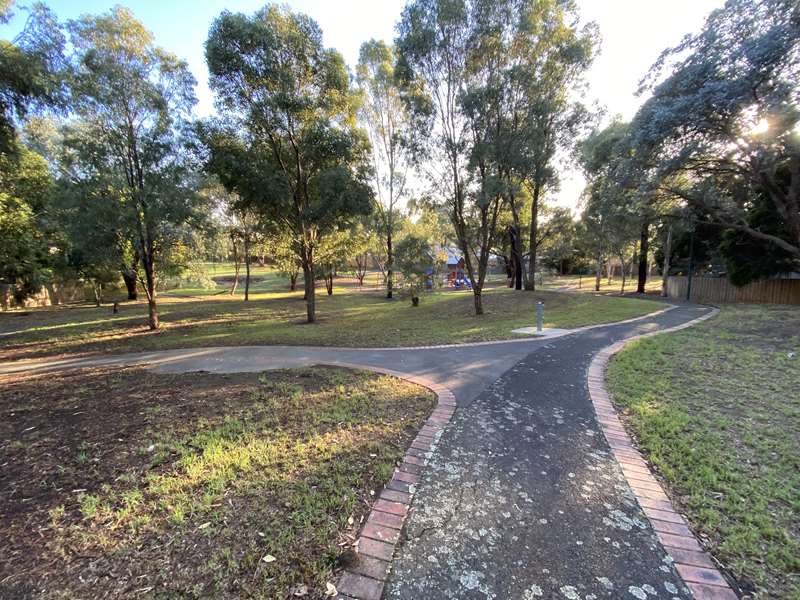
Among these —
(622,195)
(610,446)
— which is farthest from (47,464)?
(622,195)

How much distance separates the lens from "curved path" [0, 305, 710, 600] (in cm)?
168

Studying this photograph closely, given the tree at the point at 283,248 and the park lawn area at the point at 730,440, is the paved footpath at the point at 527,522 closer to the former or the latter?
the park lawn area at the point at 730,440

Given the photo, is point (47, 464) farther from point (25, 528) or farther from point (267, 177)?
point (267, 177)

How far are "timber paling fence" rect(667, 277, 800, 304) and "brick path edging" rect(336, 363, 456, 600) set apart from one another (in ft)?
66.4

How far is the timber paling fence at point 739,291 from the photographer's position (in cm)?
1480

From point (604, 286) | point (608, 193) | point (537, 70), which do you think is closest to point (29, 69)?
point (537, 70)

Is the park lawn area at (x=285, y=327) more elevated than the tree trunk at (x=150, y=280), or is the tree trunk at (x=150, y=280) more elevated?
the tree trunk at (x=150, y=280)

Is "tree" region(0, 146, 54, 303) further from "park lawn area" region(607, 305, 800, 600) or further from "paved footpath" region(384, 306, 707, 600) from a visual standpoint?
"park lawn area" region(607, 305, 800, 600)

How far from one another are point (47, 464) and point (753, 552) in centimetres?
499

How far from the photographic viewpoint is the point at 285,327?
445 inches

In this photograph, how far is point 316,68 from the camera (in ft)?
31.7

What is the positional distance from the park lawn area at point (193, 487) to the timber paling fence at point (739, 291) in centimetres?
1986

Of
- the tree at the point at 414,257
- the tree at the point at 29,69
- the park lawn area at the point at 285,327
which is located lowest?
the park lawn area at the point at 285,327

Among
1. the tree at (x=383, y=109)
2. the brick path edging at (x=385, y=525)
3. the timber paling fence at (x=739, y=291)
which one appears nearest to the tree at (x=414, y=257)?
the tree at (x=383, y=109)
